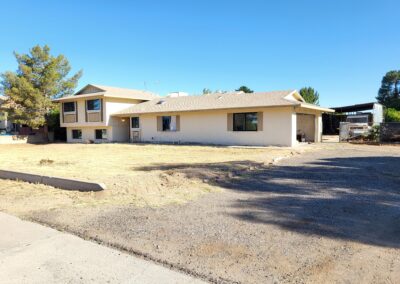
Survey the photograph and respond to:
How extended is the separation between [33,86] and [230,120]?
2125cm

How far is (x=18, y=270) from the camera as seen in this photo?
3.50 m

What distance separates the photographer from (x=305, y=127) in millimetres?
24906

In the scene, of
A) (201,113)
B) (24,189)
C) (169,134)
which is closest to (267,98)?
(201,113)

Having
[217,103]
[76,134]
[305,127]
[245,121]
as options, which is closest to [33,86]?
[76,134]

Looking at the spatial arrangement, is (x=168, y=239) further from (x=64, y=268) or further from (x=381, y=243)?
(x=381, y=243)

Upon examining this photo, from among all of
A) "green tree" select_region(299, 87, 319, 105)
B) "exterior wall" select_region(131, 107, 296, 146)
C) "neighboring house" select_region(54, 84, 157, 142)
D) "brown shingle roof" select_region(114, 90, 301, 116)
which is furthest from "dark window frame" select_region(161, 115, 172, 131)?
"green tree" select_region(299, 87, 319, 105)

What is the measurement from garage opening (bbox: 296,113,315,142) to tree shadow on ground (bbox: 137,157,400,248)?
524 inches

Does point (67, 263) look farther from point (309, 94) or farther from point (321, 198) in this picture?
point (309, 94)

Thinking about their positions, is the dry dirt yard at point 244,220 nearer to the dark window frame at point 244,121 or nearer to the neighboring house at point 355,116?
the dark window frame at point 244,121

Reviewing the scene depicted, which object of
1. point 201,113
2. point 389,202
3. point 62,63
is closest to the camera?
point 389,202

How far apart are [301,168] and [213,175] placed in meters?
3.48

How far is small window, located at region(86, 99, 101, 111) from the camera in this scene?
91.6ft

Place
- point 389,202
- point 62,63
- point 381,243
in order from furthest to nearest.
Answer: point 62,63 < point 389,202 < point 381,243

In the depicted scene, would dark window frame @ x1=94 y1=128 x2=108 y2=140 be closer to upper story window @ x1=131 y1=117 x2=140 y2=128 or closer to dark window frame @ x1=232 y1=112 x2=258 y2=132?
upper story window @ x1=131 y1=117 x2=140 y2=128
